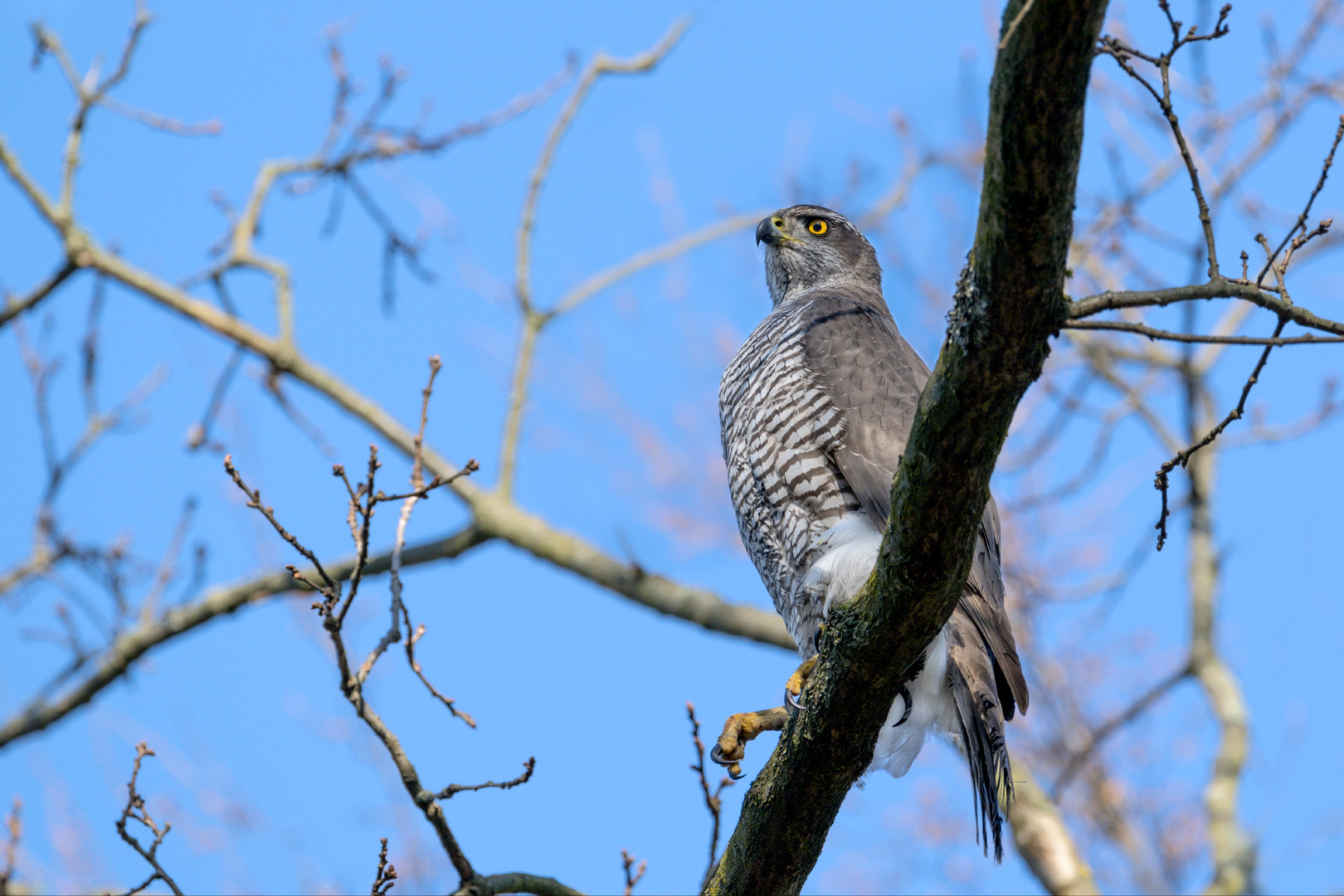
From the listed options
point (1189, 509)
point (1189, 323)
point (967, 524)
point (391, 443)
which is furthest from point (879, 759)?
point (1189, 509)

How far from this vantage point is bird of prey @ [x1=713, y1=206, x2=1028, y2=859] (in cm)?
327

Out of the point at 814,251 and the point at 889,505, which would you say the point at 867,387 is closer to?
the point at 889,505

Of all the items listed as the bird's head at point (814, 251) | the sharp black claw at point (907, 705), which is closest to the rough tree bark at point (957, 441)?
the sharp black claw at point (907, 705)

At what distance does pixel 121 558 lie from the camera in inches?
240

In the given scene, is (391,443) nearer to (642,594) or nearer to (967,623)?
(642,594)

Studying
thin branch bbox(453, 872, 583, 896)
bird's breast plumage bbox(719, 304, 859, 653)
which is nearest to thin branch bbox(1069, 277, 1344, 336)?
bird's breast plumage bbox(719, 304, 859, 653)

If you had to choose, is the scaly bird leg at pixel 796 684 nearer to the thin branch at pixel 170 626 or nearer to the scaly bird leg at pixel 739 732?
the scaly bird leg at pixel 739 732

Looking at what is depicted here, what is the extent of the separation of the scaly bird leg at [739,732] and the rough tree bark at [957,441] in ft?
1.15

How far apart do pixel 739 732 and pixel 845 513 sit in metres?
0.74

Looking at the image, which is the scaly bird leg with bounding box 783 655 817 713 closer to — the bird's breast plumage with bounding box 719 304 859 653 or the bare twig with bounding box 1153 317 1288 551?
the bird's breast plumage with bounding box 719 304 859 653

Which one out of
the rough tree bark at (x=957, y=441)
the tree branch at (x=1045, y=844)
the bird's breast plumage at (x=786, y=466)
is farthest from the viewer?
the tree branch at (x=1045, y=844)

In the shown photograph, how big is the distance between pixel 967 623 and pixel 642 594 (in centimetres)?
298

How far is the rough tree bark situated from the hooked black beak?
293 centimetres

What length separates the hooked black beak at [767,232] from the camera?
532 centimetres
